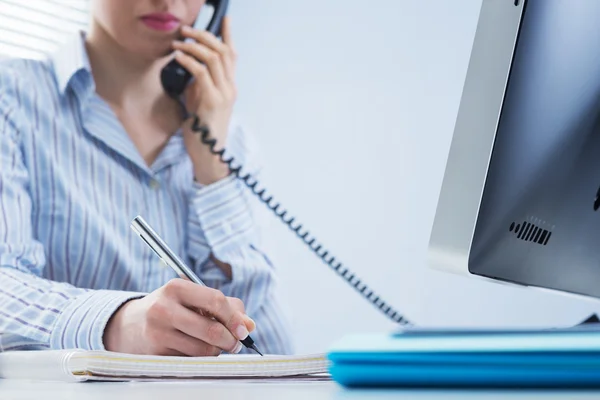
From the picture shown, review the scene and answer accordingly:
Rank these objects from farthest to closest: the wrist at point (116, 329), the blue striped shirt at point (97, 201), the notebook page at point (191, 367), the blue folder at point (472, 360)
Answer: the blue striped shirt at point (97, 201) < the wrist at point (116, 329) < the notebook page at point (191, 367) < the blue folder at point (472, 360)

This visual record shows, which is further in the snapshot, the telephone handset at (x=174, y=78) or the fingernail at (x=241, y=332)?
the telephone handset at (x=174, y=78)

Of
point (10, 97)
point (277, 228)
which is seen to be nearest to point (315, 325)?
point (277, 228)

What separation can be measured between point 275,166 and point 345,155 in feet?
0.66

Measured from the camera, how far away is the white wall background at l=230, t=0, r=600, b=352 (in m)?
1.83

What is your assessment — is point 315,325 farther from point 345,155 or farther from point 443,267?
point 443,267

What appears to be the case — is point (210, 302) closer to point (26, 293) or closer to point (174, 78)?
point (26, 293)

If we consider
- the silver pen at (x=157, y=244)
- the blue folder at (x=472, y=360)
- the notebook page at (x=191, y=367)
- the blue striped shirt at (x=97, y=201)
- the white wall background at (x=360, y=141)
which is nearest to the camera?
the blue folder at (x=472, y=360)

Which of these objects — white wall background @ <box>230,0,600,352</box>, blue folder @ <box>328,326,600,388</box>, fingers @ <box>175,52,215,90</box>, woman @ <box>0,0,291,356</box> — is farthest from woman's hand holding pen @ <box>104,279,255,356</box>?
white wall background @ <box>230,0,600,352</box>

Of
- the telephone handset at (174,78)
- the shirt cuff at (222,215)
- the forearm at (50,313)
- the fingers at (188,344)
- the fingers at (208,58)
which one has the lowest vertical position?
the forearm at (50,313)

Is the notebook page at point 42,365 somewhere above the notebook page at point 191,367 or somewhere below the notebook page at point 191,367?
below

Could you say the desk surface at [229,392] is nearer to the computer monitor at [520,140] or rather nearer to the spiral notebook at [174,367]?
the spiral notebook at [174,367]

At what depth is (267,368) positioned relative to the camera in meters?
0.39

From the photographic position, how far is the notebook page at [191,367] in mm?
390

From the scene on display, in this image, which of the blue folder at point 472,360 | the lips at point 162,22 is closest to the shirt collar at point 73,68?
the lips at point 162,22
